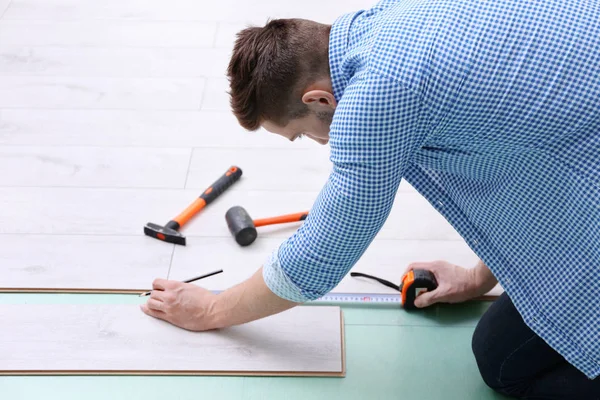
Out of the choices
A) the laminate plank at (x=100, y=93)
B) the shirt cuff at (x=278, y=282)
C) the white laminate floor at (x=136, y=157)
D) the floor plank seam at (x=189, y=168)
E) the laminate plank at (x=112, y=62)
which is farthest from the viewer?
the laminate plank at (x=112, y=62)

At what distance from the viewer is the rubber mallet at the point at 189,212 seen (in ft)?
8.09

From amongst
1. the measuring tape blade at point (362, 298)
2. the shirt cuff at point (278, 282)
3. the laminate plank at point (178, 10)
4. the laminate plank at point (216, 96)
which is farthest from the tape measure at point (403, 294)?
the laminate plank at point (178, 10)

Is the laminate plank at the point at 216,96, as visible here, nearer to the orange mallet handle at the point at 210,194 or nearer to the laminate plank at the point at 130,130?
the laminate plank at the point at 130,130

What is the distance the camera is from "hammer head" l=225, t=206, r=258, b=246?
8.01 feet

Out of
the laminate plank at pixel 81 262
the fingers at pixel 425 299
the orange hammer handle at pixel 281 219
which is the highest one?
the fingers at pixel 425 299

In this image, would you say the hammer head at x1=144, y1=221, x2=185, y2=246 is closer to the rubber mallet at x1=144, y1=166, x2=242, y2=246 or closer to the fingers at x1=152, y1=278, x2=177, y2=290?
the rubber mallet at x1=144, y1=166, x2=242, y2=246

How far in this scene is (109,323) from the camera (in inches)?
86.7

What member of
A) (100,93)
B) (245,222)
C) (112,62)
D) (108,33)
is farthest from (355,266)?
(108,33)

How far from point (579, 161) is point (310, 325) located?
1.01m

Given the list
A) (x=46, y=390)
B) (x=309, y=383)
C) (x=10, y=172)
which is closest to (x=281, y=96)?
(x=309, y=383)

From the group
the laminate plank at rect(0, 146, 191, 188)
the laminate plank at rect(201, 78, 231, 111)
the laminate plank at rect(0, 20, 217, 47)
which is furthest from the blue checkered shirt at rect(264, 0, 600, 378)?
the laminate plank at rect(0, 20, 217, 47)

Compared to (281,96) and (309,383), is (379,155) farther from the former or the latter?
(309,383)

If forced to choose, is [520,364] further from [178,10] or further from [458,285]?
[178,10]

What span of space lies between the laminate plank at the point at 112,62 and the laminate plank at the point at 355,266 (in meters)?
1.16
